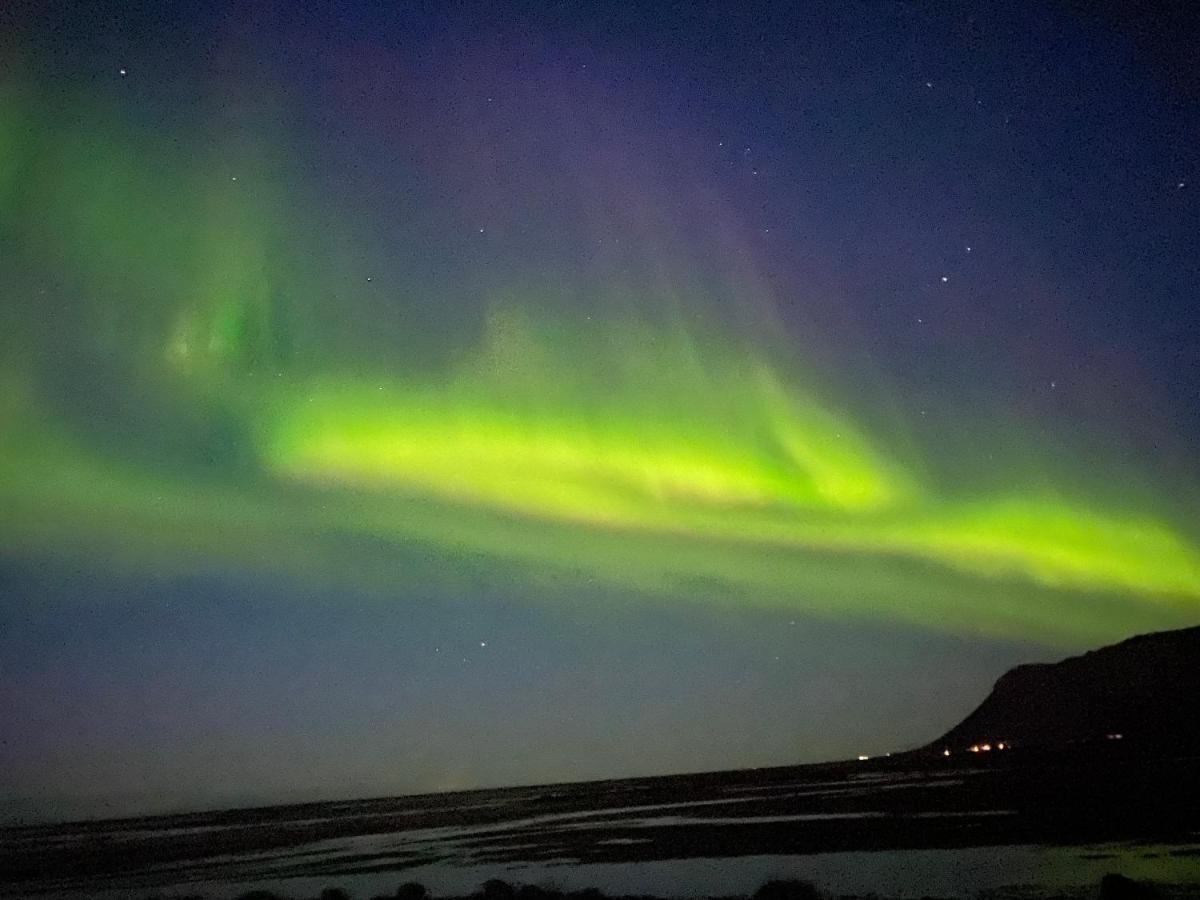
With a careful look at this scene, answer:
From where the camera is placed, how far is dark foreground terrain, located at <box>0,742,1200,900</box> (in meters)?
22.1

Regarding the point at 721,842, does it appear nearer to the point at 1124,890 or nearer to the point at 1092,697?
the point at 1124,890

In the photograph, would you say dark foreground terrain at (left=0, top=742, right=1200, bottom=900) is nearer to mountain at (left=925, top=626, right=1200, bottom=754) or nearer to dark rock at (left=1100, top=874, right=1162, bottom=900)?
dark rock at (left=1100, top=874, right=1162, bottom=900)

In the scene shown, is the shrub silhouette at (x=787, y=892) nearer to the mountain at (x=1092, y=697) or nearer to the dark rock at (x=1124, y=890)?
the dark rock at (x=1124, y=890)

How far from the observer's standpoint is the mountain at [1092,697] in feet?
354

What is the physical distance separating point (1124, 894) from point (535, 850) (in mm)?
23477

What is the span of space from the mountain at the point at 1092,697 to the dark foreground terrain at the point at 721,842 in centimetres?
6177

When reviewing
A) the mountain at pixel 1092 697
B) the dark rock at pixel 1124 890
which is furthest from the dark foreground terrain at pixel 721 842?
the mountain at pixel 1092 697

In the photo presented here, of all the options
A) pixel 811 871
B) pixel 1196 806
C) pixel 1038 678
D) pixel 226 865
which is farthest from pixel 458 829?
pixel 1038 678

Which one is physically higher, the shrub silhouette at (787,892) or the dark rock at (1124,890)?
the dark rock at (1124,890)

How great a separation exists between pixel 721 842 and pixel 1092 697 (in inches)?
5015

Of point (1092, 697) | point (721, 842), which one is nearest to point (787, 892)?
point (721, 842)

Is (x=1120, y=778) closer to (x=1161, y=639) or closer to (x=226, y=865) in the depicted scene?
(x=226, y=865)

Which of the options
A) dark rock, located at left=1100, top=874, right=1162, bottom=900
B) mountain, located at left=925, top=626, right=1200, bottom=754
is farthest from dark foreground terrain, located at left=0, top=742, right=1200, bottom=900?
mountain, located at left=925, top=626, right=1200, bottom=754

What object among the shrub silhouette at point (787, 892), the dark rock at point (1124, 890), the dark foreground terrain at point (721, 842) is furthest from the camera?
the dark foreground terrain at point (721, 842)
